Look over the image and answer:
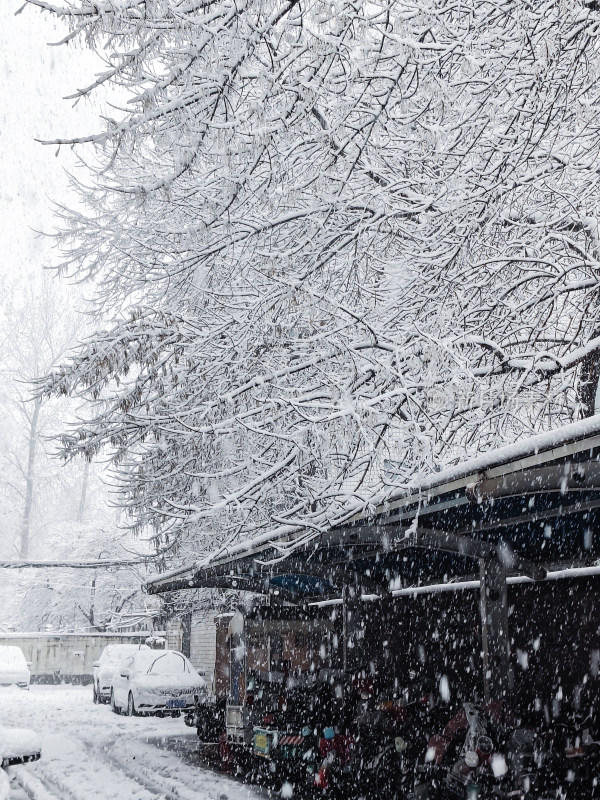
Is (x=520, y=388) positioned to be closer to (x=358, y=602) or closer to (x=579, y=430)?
(x=579, y=430)

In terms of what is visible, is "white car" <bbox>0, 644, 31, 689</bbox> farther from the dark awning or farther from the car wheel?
the dark awning

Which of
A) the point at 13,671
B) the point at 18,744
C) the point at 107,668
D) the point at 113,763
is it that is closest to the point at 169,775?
the point at 113,763

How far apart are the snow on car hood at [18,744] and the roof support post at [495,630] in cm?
626

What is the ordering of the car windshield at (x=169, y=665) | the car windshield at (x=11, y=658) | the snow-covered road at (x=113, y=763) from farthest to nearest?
the car windshield at (x=11, y=658) < the car windshield at (x=169, y=665) < the snow-covered road at (x=113, y=763)

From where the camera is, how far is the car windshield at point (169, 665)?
2072cm

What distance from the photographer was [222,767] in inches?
499

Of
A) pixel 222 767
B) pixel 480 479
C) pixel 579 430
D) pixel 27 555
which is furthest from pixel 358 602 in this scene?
pixel 27 555

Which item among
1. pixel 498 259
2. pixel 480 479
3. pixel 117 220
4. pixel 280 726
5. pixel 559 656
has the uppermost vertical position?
pixel 117 220

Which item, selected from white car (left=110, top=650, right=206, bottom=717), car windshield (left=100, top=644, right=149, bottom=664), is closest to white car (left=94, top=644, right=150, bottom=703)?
car windshield (left=100, top=644, right=149, bottom=664)

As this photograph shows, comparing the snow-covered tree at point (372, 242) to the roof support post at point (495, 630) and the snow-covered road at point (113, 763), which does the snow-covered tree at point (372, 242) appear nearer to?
the roof support post at point (495, 630)

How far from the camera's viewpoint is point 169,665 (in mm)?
20953

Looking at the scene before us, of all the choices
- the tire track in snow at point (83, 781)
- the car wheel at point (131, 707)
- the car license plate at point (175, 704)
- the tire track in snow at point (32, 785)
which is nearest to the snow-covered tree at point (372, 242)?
the tire track in snow at point (83, 781)

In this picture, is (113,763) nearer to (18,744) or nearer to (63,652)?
(18,744)

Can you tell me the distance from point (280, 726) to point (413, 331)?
6678mm
